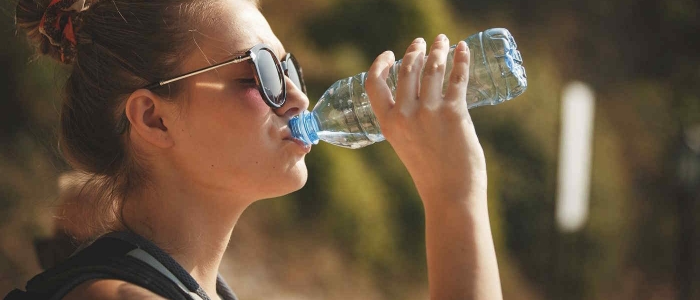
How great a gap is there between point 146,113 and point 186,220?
0.26 metres

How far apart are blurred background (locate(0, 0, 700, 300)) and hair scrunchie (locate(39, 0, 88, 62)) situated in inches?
67.4

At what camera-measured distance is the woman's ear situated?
178 centimetres

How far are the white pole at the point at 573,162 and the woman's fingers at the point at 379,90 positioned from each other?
3.00 metres

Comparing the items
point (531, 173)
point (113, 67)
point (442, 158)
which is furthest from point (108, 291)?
point (531, 173)

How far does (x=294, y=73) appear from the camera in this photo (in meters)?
1.99

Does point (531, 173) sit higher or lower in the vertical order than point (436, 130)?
lower

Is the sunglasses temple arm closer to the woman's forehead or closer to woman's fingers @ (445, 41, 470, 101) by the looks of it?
the woman's forehead

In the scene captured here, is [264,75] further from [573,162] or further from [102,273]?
[573,162]

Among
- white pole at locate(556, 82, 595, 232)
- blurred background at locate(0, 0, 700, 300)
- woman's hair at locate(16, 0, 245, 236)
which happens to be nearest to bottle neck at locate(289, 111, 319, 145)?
woman's hair at locate(16, 0, 245, 236)

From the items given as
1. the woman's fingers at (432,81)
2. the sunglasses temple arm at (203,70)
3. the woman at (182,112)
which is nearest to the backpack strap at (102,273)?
the woman at (182,112)

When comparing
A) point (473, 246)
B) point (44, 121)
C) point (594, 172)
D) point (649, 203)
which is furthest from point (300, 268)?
point (473, 246)

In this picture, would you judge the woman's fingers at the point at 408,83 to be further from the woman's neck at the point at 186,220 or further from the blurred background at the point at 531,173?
the blurred background at the point at 531,173

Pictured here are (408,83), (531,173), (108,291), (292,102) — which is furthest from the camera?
(531,173)

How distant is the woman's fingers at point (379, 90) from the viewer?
1.60m
